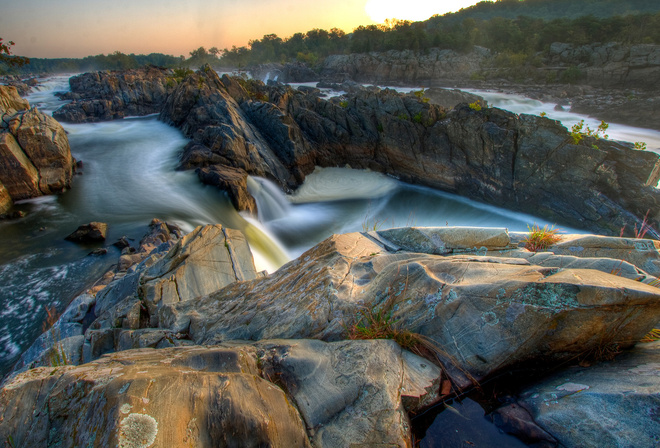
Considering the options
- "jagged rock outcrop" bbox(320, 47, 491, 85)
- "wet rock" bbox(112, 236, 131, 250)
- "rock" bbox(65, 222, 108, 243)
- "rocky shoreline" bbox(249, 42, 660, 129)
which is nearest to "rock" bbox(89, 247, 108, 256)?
"wet rock" bbox(112, 236, 131, 250)

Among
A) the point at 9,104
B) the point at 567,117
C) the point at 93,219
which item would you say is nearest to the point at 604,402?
the point at 93,219

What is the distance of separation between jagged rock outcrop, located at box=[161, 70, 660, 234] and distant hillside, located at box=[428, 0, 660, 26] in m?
90.8

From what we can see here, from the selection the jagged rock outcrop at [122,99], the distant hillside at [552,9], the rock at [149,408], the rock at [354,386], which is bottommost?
the rock at [354,386]

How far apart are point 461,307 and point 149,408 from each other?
2.71m

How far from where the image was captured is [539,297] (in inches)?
109

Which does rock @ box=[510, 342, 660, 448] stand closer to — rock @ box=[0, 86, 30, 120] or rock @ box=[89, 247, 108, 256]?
rock @ box=[89, 247, 108, 256]

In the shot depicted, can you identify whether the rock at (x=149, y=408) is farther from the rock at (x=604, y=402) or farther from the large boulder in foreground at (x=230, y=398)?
the rock at (x=604, y=402)

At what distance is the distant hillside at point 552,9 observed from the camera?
8788 centimetres

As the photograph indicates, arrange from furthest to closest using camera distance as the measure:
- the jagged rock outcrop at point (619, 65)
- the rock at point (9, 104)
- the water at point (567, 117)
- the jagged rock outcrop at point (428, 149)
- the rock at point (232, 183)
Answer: the jagged rock outcrop at point (619, 65), the water at point (567, 117), the jagged rock outcrop at point (428, 149), the rock at point (232, 183), the rock at point (9, 104)

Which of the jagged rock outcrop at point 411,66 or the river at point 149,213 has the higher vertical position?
the jagged rock outcrop at point 411,66

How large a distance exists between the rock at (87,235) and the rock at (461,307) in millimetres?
8236

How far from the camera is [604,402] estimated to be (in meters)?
2.23

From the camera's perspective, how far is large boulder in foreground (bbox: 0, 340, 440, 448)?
76.9 inches

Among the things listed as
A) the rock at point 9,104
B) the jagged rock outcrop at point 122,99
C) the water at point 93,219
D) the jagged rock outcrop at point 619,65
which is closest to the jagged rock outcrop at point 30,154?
the rock at point 9,104
